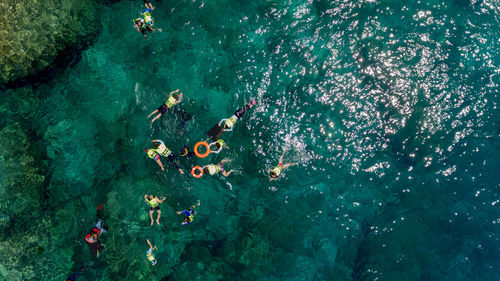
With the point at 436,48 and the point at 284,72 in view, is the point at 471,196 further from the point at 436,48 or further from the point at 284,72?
the point at 284,72

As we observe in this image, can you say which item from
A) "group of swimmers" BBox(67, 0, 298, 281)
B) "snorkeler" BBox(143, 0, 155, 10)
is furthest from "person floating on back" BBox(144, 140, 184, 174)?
"snorkeler" BBox(143, 0, 155, 10)

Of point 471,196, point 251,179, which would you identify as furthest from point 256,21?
point 471,196

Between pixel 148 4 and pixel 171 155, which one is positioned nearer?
pixel 171 155

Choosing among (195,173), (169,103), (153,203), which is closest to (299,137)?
(195,173)

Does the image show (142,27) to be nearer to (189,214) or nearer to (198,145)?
(198,145)

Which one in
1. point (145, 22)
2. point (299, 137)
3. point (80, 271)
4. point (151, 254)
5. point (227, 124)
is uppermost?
point (299, 137)

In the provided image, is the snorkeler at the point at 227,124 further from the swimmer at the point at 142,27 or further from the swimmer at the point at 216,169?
the swimmer at the point at 142,27

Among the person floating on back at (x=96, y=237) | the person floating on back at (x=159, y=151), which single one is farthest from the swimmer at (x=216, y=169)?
the person floating on back at (x=96, y=237)
